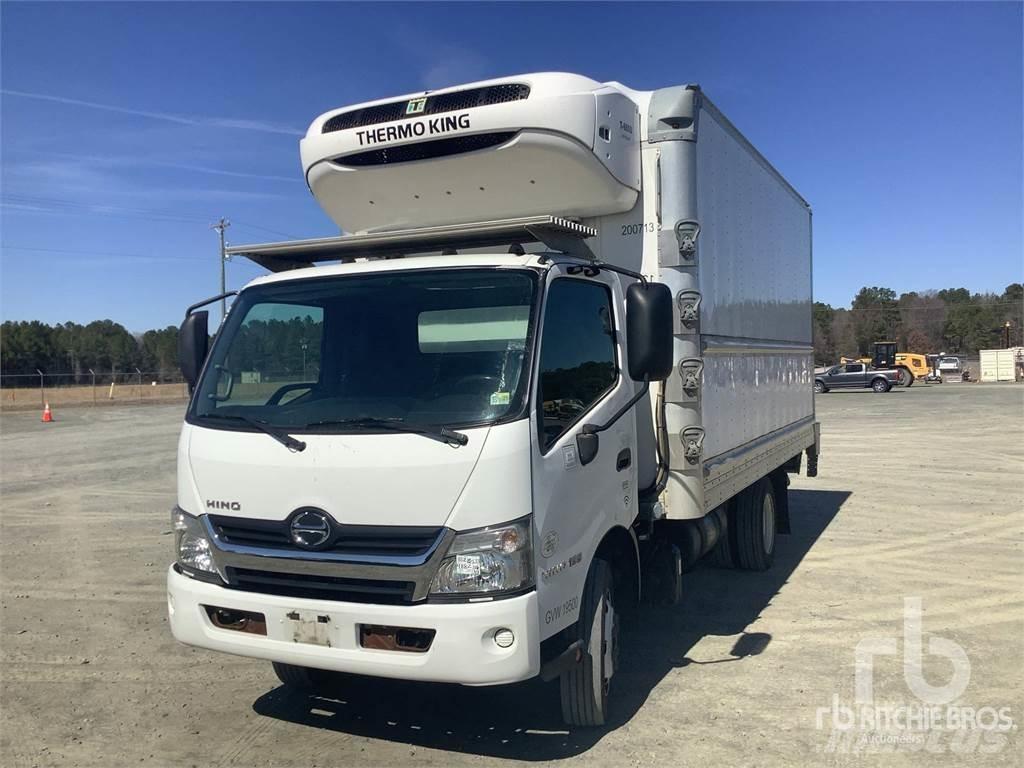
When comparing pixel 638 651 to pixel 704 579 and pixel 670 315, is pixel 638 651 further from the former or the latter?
pixel 670 315

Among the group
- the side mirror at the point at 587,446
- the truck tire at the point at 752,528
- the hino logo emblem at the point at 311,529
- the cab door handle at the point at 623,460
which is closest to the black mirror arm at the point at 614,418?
the side mirror at the point at 587,446

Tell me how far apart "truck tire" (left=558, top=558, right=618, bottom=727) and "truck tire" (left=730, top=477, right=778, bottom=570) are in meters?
3.43

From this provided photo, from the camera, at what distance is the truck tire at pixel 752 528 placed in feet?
24.2

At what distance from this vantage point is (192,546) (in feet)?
12.9

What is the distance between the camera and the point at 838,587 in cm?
713

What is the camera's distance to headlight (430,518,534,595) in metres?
3.39

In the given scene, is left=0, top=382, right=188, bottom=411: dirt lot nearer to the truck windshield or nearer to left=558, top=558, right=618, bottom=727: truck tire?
the truck windshield

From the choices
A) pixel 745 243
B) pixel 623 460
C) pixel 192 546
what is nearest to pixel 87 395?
pixel 745 243

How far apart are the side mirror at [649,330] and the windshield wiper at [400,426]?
3.50ft

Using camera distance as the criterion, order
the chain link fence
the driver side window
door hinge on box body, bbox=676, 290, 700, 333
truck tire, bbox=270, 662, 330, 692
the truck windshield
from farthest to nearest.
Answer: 1. the chain link fence
2. door hinge on box body, bbox=676, 290, 700, 333
3. truck tire, bbox=270, 662, 330, 692
4. the driver side window
5. the truck windshield

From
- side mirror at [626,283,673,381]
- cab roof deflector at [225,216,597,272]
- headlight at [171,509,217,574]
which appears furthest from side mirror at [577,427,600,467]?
headlight at [171,509,217,574]

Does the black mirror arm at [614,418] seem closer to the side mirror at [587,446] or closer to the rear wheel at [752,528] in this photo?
the side mirror at [587,446]

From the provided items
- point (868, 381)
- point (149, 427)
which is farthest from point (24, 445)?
point (868, 381)

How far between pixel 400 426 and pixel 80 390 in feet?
179
